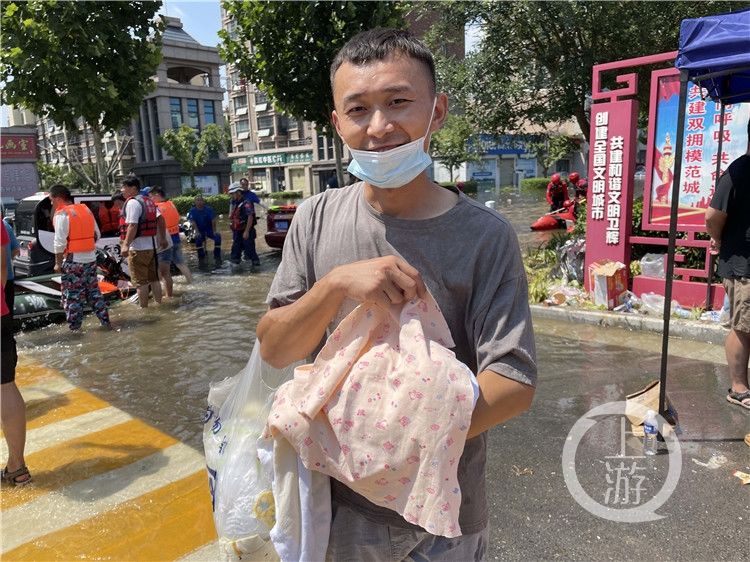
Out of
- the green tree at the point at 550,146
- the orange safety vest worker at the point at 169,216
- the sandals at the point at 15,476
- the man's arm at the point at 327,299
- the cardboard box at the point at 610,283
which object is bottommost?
the sandals at the point at 15,476

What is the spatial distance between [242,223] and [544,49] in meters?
6.93

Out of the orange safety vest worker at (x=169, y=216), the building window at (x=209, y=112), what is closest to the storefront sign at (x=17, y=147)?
the orange safety vest worker at (x=169, y=216)

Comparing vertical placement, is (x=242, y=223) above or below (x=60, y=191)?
below

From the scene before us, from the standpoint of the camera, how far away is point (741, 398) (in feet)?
14.1

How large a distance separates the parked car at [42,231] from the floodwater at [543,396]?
1.62m

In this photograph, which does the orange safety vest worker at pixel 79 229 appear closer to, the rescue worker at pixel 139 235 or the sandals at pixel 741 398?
the rescue worker at pixel 139 235

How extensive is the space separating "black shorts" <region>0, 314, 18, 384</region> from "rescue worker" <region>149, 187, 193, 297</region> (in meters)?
6.10

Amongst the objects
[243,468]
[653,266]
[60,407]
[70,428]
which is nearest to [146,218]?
[60,407]

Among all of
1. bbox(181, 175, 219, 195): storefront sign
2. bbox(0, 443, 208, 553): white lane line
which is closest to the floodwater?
bbox(0, 443, 208, 553): white lane line

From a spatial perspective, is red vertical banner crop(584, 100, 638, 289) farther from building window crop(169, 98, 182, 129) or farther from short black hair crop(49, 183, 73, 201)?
building window crop(169, 98, 182, 129)

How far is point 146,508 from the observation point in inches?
129

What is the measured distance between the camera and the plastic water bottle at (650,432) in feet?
12.0

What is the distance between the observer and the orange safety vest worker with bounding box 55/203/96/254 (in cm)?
719

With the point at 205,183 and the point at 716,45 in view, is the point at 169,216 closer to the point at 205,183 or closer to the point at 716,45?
the point at 716,45
